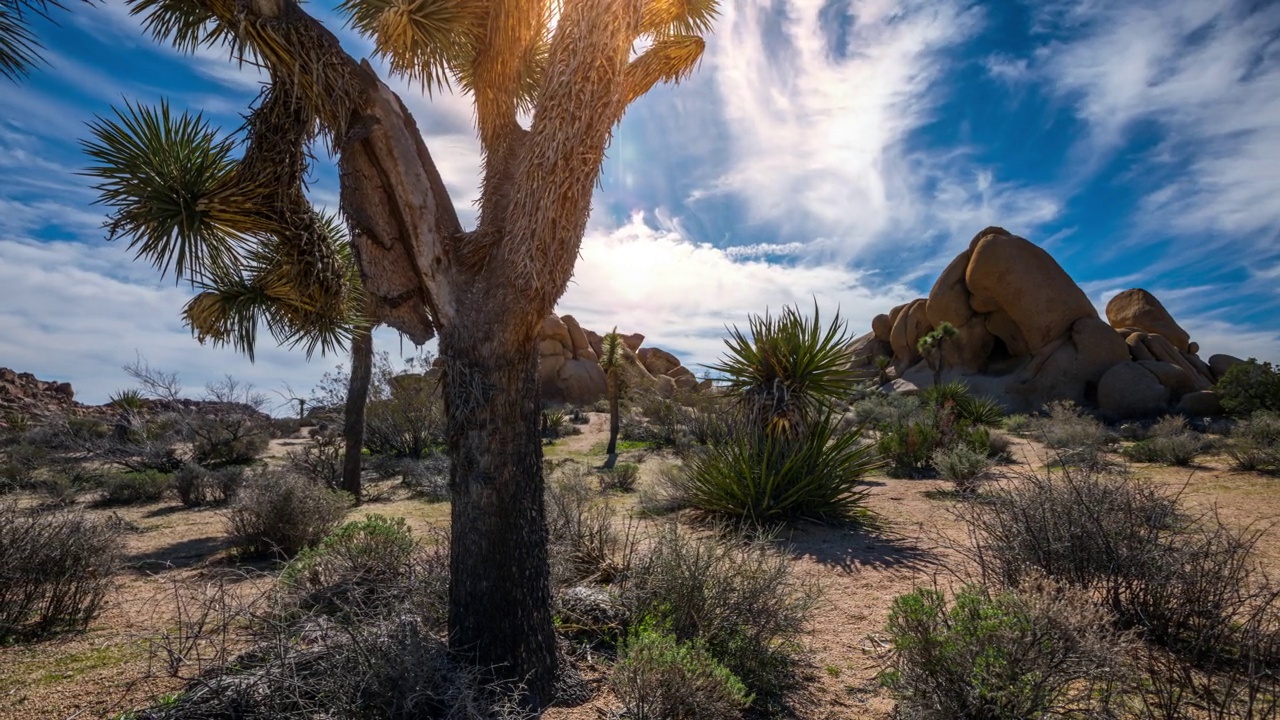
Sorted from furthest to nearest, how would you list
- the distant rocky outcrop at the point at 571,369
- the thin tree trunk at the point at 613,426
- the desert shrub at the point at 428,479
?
the distant rocky outcrop at the point at 571,369 < the thin tree trunk at the point at 613,426 < the desert shrub at the point at 428,479

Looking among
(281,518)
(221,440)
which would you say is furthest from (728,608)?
(221,440)

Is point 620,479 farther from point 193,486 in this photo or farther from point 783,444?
point 193,486

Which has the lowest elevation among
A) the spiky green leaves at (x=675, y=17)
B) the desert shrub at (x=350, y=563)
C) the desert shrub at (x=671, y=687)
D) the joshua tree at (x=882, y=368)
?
the desert shrub at (x=671, y=687)

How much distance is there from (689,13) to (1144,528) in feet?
18.5

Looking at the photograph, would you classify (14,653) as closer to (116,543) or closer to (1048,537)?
(116,543)

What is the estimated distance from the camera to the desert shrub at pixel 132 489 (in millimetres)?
11242

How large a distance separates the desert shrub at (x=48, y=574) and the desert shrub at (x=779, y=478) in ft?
21.1

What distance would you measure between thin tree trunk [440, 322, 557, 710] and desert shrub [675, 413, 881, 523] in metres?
4.72

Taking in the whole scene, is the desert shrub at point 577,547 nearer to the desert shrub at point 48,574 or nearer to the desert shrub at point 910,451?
the desert shrub at point 48,574

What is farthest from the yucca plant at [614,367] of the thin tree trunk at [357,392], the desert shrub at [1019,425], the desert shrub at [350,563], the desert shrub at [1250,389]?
the desert shrub at [1250,389]

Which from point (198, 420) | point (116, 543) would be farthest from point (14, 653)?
point (198, 420)

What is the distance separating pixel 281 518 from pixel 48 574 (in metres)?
2.36

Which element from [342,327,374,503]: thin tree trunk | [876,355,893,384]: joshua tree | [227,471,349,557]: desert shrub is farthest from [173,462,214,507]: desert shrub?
[876,355,893,384]: joshua tree

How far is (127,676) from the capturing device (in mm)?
3986
